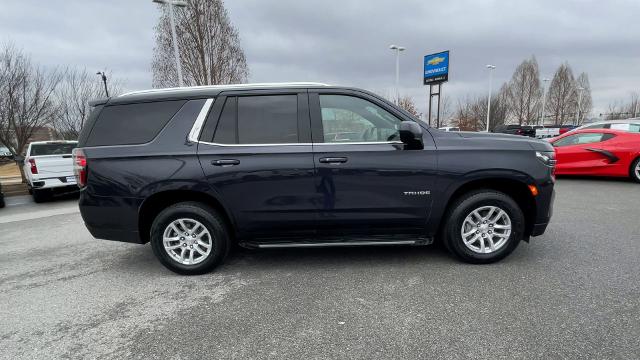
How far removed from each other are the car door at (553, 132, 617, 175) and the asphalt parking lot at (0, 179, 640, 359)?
4.81m

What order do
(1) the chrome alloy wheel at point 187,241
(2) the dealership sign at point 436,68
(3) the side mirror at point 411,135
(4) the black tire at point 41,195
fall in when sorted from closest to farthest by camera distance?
(3) the side mirror at point 411,135 < (1) the chrome alloy wheel at point 187,241 < (4) the black tire at point 41,195 < (2) the dealership sign at point 436,68

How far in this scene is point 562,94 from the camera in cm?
5044

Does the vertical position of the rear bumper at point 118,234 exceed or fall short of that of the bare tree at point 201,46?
it falls short

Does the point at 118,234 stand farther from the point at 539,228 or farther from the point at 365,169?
the point at 539,228

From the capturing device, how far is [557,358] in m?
2.24

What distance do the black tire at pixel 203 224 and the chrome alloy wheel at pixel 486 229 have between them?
2.52 meters

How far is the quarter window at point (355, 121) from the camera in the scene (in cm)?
353

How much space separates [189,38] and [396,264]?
54.8 ft

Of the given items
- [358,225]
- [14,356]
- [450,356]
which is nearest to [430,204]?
[358,225]

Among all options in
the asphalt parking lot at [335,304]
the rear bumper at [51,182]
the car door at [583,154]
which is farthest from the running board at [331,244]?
the rear bumper at [51,182]

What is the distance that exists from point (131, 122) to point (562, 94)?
60.9 meters

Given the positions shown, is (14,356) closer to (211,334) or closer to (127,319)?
(127,319)

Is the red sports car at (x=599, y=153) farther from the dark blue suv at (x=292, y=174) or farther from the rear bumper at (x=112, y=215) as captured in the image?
the rear bumper at (x=112, y=215)

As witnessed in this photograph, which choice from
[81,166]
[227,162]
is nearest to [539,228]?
[227,162]
